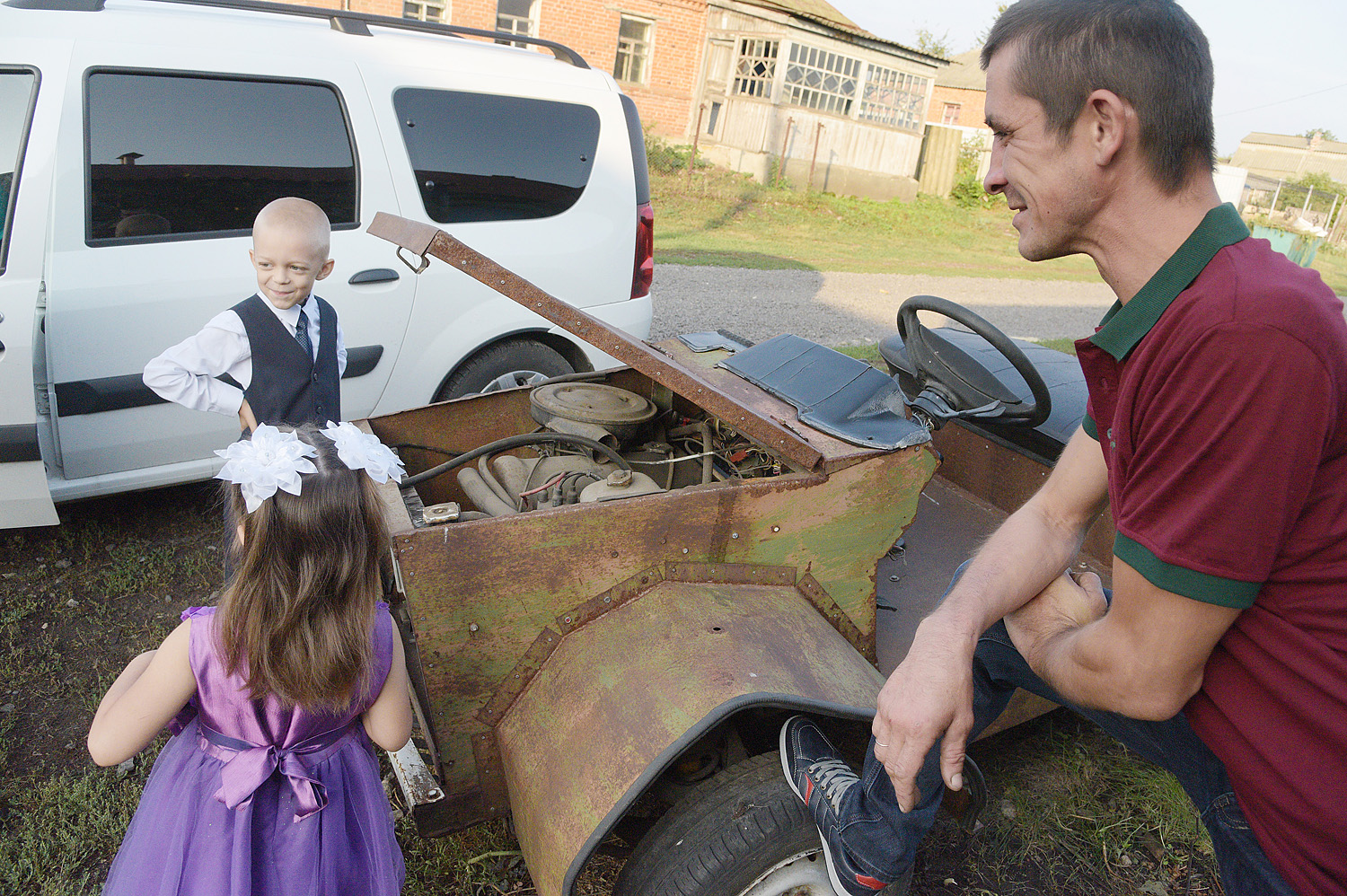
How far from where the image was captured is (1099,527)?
3020mm

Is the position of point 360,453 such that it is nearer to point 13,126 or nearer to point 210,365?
point 210,365

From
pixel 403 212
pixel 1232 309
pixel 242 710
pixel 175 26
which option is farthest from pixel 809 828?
pixel 175 26

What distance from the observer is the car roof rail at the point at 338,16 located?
10.7 feet

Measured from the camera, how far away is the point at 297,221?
2709 mm

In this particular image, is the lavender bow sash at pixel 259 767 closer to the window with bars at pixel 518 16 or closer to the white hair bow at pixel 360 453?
the white hair bow at pixel 360 453

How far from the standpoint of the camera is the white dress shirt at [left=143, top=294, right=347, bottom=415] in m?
2.58

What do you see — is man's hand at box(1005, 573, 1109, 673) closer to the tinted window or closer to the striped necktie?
the striped necktie

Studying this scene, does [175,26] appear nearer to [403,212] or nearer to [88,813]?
[403,212]

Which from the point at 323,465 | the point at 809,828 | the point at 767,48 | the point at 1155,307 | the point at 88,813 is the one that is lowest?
the point at 88,813

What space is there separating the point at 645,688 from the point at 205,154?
2.98 m

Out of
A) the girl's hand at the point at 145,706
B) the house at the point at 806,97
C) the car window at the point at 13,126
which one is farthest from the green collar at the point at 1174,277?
the house at the point at 806,97

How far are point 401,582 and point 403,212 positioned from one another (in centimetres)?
253

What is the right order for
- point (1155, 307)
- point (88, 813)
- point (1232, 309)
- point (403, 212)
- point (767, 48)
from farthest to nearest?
point (767, 48) < point (403, 212) < point (88, 813) < point (1155, 307) < point (1232, 309)

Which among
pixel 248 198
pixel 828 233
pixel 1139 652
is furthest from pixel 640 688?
pixel 828 233
